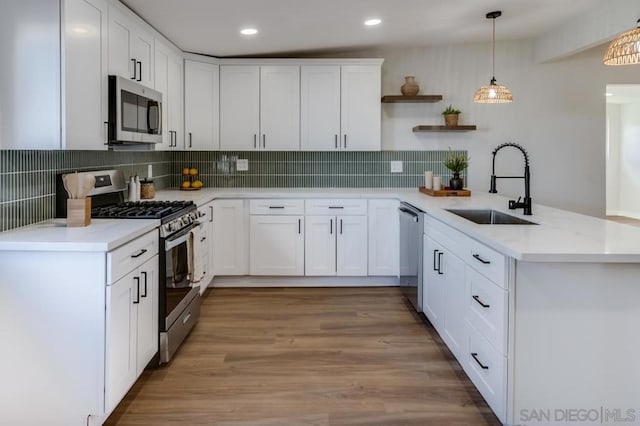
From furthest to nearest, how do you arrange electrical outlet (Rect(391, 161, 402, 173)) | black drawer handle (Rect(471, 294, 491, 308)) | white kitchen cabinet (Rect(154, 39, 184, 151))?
1. electrical outlet (Rect(391, 161, 402, 173))
2. white kitchen cabinet (Rect(154, 39, 184, 151))
3. black drawer handle (Rect(471, 294, 491, 308))

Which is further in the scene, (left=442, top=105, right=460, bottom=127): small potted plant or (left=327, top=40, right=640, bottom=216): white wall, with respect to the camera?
(left=327, top=40, right=640, bottom=216): white wall

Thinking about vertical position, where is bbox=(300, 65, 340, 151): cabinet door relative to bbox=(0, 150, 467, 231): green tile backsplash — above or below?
above

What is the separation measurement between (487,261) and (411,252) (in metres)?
1.74

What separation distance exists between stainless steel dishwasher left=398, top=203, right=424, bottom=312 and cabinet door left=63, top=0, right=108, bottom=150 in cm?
232

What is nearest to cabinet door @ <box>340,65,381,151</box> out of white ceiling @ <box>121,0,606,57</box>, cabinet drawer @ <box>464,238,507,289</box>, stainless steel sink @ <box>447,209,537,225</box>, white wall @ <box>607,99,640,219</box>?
white ceiling @ <box>121,0,606,57</box>

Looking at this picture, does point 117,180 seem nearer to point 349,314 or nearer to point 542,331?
point 349,314

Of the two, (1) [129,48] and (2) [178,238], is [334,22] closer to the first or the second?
(1) [129,48]

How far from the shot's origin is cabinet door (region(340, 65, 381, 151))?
511 cm

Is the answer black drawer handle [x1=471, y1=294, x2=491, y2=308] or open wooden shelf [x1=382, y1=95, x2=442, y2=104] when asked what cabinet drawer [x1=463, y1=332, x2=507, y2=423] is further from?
open wooden shelf [x1=382, y1=95, x2=442, y2=104]

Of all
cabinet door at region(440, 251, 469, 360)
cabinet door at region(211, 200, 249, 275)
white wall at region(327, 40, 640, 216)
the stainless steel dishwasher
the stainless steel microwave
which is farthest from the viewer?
white wall at region(327, 40, 640, 216)

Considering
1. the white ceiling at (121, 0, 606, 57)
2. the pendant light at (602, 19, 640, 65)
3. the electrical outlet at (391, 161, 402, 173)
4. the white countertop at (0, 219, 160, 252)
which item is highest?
the white ceiling at (121, 0, 606, 57)

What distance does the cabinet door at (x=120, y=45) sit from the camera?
3100 mm

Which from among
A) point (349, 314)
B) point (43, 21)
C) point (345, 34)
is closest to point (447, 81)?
point (345, 34)

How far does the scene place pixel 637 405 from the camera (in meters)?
2.16
